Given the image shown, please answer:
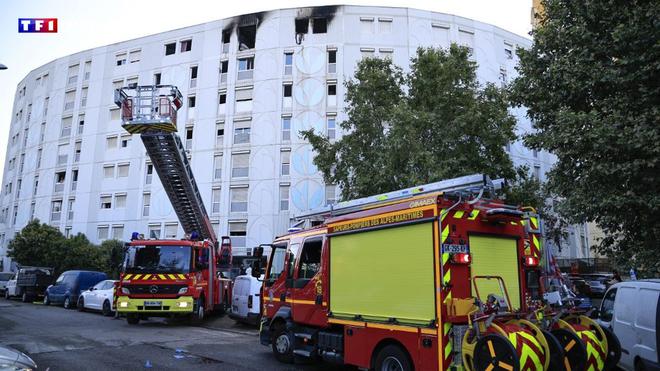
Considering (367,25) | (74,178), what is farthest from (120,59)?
(367,25)

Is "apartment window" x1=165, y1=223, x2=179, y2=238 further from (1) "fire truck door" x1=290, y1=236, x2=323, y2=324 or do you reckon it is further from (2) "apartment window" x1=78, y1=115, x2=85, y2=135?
(1) "fire truck door" x1=290, y1=236, x2=323, y2=324

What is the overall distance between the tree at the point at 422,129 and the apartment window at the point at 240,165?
49.8 feet

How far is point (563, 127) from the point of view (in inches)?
363

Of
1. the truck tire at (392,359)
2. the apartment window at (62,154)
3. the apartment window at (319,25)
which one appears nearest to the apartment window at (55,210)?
the apartment window at (62,154)

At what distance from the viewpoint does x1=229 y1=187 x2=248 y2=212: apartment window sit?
A: 32.8 meters

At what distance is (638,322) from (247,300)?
36.1 feet

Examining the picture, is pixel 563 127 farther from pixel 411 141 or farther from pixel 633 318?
pixel 411 141

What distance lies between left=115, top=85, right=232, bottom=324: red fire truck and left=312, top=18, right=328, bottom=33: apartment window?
2084 centimetres

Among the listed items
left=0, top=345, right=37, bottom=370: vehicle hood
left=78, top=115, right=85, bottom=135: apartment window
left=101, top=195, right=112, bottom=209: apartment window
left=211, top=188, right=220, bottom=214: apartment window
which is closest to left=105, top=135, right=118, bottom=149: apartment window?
left=78, top=115, right=85, bottom=135: apartment window

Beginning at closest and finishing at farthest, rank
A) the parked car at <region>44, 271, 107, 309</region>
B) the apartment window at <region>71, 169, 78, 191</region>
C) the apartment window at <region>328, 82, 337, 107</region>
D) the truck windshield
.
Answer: the truck windshield → the parked car at <region>44, 271, 107, 309</region> → the apartment window at <region>328, 82, 337, 107</region> → the apartment window at <region>71, 169, 78, 191</region>

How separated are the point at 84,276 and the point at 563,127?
2115 cm

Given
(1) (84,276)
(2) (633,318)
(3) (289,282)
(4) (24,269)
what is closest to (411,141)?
(3) (289,282)

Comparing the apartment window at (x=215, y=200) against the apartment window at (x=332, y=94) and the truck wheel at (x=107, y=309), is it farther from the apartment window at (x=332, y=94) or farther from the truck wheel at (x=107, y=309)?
the truck wheel at (x=107, y=309)

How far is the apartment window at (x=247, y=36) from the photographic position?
35656 millimetres
